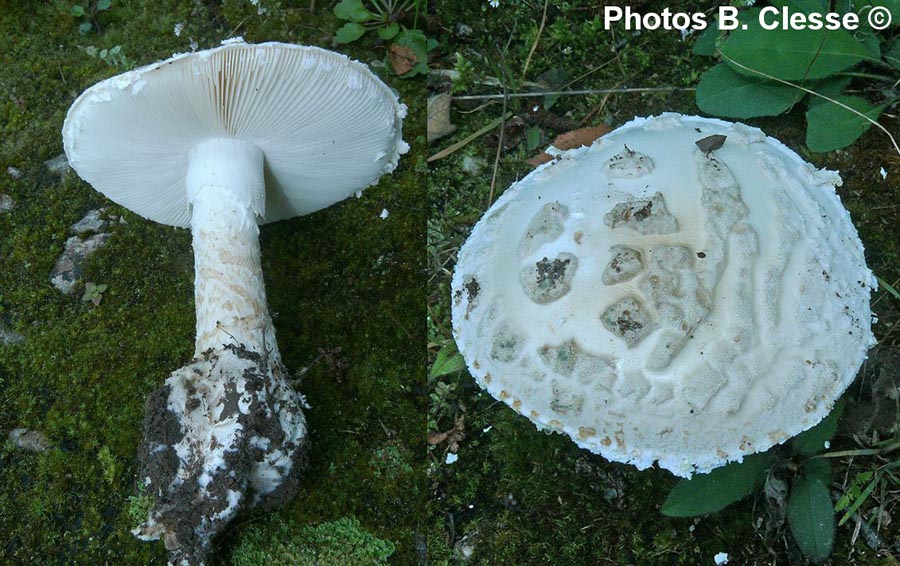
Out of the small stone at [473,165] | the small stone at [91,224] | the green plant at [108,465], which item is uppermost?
the small stone at [473,165]

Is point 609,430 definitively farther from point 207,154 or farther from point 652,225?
point 207,154

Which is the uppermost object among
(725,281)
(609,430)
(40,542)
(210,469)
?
(725,281)

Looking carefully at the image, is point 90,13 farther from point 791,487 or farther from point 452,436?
point 791,487

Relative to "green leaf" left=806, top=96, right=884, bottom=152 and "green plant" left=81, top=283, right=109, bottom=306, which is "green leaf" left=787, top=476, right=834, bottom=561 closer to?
"green leaf" left=806, top=96, right=884, bottom=152

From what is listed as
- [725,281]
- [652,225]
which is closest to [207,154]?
[652,225]

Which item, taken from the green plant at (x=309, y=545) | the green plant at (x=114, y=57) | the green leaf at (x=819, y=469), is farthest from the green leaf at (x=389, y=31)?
the green leaf at (x=819, y=469)

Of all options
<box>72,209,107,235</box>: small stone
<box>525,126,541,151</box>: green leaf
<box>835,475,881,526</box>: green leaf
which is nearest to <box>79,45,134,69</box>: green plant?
<box>72,209,107,235</box>: small stone

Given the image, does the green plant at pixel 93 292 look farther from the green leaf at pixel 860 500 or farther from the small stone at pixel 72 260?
the green leaf at pixel 860 500
